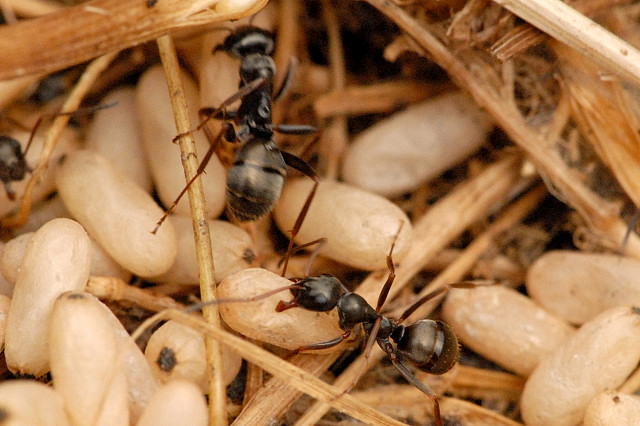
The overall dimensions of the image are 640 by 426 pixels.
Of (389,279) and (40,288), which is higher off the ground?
(40,288)

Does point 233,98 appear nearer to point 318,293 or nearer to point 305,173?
point 305,173

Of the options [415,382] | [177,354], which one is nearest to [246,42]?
[177,354]

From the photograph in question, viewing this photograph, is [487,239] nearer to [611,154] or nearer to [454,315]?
[454,315]

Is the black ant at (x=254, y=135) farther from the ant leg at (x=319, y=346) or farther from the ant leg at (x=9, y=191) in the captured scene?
the ant leg at (x=9, y=191)

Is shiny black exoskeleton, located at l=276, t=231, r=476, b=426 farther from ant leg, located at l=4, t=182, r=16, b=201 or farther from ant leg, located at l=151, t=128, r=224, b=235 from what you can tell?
ant leg, located at l=4, t=182, r=16, b=201

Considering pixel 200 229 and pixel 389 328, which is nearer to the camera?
pixel 200 229

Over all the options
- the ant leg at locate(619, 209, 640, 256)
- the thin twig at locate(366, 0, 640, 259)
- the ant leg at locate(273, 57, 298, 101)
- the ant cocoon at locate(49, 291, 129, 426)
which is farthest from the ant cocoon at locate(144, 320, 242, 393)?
the ant leg at locate(619, 209, 640, 256)
